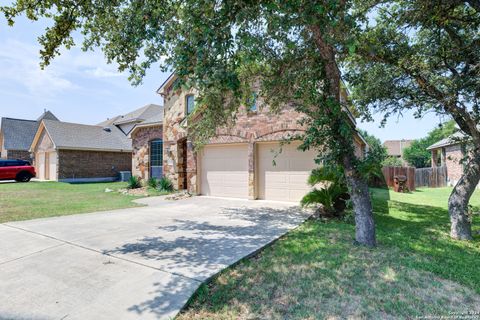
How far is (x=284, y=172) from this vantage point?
10.3 m

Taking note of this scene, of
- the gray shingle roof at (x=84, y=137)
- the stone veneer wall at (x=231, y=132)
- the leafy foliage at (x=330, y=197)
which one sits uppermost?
the gray shingle roof at (x=84, y=137)

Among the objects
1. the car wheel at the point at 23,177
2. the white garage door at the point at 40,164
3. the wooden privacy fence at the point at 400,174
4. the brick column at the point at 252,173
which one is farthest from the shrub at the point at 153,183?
the wooden privacy fence at the point at 400,174

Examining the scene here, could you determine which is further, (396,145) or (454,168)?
(396,145)

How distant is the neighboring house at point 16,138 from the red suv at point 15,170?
256 inches

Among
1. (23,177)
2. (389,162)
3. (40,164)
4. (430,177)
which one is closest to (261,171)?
(430,177)

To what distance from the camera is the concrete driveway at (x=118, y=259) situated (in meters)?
2.95

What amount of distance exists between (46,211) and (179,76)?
7643 mm

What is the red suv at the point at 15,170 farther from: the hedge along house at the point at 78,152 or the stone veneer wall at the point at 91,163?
the stone veneer wall at the point at 91,163

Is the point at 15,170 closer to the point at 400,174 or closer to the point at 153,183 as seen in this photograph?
the point at 153,183

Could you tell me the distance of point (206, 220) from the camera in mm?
7199

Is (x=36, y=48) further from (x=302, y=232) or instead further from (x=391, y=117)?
(x=391, y=117)

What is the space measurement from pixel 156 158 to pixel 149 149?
2.29ft

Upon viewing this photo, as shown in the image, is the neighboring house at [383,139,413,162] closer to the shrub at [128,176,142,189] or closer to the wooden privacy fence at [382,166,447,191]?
the wooden privacy fence at [382,166,447,191]

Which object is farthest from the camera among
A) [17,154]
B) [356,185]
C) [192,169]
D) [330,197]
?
[17,154]
